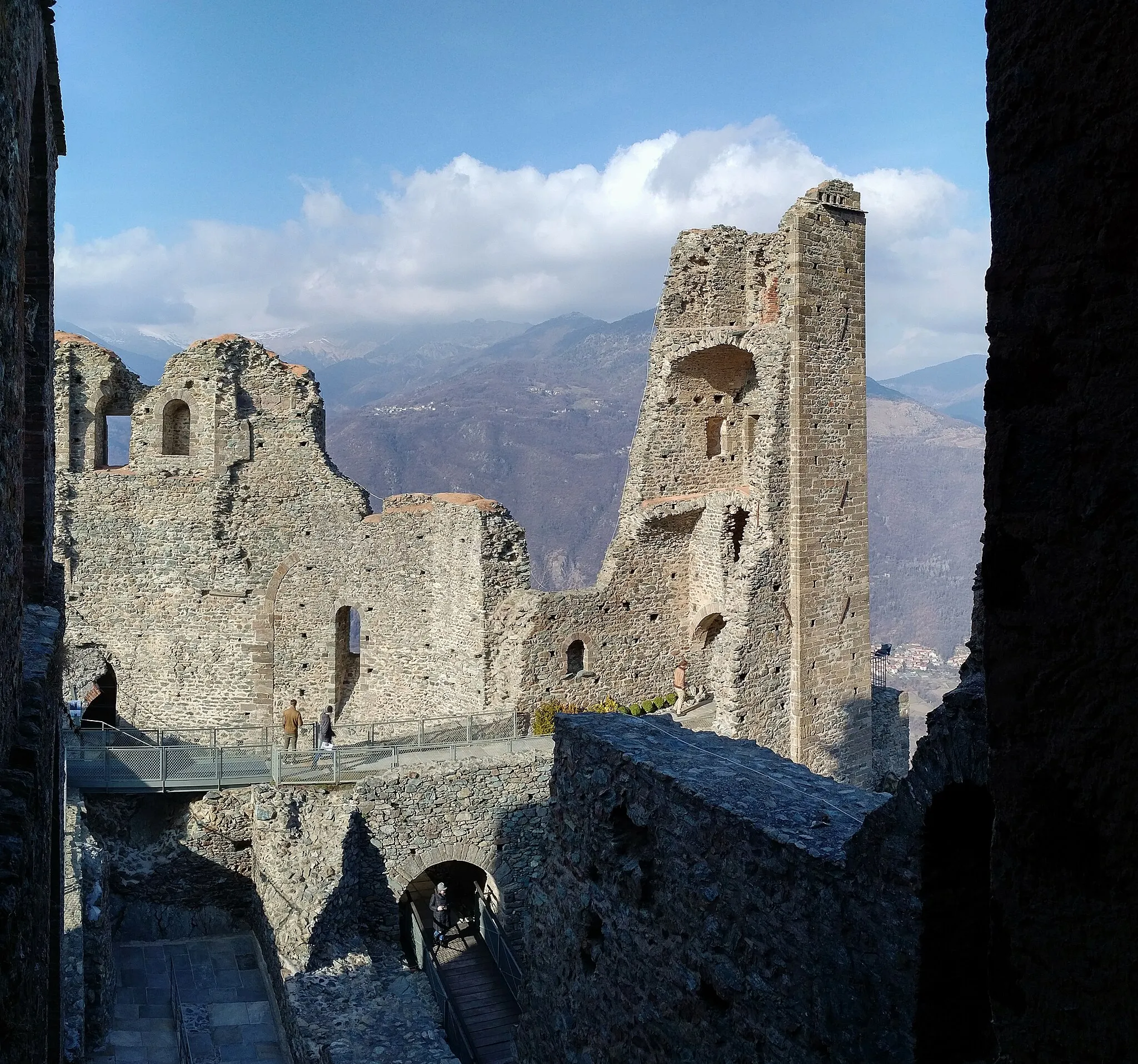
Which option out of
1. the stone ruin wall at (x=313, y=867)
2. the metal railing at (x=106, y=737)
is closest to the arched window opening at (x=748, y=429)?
the stone ruin wall at (x=313, y=867)

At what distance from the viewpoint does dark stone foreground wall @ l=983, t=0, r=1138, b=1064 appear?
1833 millimetres

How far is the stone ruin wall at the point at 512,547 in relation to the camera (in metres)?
16.1

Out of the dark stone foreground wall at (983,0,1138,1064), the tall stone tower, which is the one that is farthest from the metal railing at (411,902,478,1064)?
the dark stone foreground wall at (983,0,1138,1064)

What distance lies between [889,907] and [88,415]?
17432 mm

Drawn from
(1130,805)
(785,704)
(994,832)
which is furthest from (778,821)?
Result: (785,704)

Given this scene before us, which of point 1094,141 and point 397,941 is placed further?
point 397,941

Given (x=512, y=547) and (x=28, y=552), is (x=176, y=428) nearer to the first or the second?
(x=512, y=547)

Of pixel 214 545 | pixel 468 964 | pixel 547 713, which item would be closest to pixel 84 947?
pixel 468 964

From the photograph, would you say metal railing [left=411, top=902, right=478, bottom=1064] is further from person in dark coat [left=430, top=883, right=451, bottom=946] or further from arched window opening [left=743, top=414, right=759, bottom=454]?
arched window opening [left=743, top=414, right=759, bottom=454]

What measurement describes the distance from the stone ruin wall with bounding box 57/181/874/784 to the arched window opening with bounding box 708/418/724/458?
4 centimetres

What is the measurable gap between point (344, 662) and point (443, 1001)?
8.18 m

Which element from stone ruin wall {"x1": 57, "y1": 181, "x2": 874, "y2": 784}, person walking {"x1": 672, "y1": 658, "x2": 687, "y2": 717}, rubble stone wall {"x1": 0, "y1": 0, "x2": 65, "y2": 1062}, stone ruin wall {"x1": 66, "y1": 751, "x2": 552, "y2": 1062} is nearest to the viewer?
rubble stone wall {"x1": 0, "y1": 0, "x2": 65, "y2": 1062}

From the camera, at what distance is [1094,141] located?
189cm

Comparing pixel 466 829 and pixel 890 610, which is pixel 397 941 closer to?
pixel 466 829
